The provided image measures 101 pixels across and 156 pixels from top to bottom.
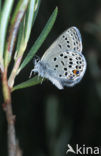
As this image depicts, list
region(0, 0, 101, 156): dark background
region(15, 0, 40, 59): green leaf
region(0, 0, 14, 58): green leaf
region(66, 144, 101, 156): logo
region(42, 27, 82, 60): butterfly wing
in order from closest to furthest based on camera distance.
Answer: region(0, 0, 14, 58): green leaf
region(15, 0, 40, 59): green leaf
region(42, 27, 82, 60): butterfly wing
region(66, 144, 101, 156): logo
region(0, 0, 101, 156): dark background

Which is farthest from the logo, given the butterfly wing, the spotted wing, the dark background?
the butterfly wing

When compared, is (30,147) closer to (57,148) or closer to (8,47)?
(57,148)

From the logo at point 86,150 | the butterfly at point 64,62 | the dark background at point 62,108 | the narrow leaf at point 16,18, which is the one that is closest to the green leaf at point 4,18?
the narrow leaf at point 16,18

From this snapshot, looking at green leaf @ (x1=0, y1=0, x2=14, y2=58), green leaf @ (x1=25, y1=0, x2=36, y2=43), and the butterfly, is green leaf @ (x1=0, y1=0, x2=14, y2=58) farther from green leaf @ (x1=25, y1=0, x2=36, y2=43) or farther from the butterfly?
the butterfly

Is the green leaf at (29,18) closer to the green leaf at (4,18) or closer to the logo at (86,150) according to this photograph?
the green leaf at (4,18)

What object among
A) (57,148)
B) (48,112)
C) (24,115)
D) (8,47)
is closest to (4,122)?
(24,115)

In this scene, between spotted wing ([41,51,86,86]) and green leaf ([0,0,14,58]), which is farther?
spotted wing ([41,51,86,86])

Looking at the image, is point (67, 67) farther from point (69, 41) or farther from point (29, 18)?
point (29, 18)
